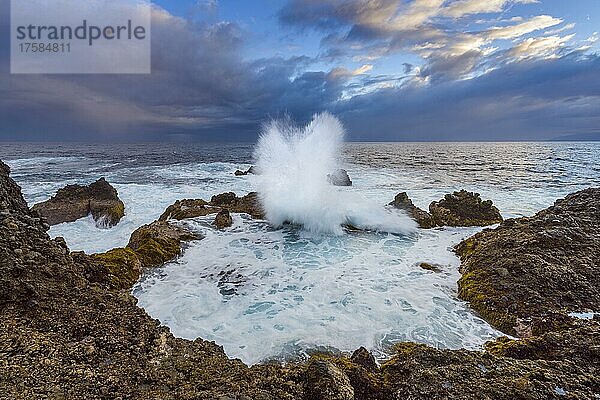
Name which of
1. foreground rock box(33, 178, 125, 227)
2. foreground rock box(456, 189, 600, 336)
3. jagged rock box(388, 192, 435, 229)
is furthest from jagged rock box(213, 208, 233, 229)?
foreground rock box(456, 189, 600, 336)

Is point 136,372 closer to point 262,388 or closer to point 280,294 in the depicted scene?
point 262,388

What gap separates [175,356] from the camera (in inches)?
170

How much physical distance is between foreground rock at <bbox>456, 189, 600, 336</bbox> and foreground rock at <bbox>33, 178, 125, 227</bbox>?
1408 cm

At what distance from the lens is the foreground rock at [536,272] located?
704cm

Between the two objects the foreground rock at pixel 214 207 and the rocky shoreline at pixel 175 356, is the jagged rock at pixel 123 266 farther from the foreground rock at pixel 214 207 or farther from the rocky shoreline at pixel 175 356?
the foreground rock at pixel 214 207

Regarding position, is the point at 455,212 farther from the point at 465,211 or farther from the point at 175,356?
the point at 175,356

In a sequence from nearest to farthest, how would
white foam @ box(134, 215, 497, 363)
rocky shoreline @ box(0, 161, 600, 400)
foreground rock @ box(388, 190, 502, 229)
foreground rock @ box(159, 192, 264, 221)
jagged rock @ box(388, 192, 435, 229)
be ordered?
rocky shoreline @ box(0, 161, 600, 400) < white foam @ box(134, 215, 497, 363) < jagged rock @ box(388, 192, 435, 229) < foreground rock @ box(388, 190, 502, 229) < foreground rock @ box(159, 192, 264, 221)

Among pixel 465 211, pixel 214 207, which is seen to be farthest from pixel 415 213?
pixel 214 207

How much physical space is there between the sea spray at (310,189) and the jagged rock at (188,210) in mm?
2581

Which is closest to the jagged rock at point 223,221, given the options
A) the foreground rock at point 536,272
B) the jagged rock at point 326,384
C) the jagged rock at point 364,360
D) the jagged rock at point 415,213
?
the jagged rock at point 415,213

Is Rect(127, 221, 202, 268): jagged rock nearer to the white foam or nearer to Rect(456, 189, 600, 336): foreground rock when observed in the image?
the white foam

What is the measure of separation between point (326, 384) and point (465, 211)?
14415 millimetres

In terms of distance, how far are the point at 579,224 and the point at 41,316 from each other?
1261 cm

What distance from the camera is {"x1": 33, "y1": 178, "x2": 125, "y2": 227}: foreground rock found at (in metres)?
15.2
